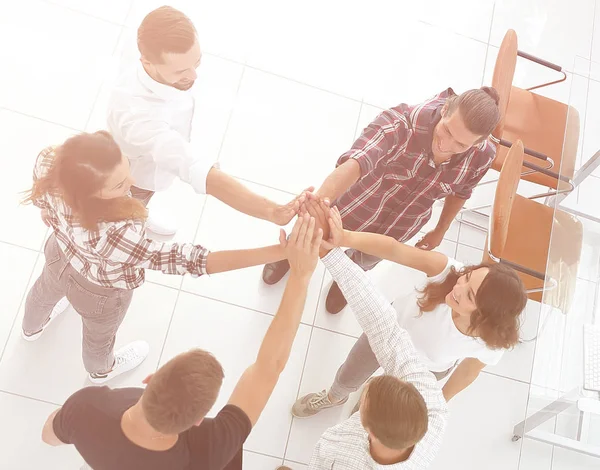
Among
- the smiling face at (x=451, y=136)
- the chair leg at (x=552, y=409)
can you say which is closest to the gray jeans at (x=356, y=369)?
the chair leg at (x=552, y=409)

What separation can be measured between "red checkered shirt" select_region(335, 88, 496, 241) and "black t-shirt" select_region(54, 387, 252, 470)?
1.06 m

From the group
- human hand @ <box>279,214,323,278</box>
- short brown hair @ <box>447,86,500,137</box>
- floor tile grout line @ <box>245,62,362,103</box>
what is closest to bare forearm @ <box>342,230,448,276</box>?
human hand @ <box>279,214,323,278</box>

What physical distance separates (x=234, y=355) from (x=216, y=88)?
4.99 ft

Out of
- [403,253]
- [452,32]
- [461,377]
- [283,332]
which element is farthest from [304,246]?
[452,32]

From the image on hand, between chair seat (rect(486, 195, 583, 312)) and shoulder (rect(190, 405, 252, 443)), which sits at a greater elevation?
chair seat (rect(486, 195, 583, 312))

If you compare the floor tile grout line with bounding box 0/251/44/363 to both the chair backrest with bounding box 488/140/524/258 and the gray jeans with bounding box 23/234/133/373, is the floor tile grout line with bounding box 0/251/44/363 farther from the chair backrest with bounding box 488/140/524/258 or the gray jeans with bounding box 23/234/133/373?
the chair backrest with bounding box 488/140/524/258

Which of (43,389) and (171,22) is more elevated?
(171,22)

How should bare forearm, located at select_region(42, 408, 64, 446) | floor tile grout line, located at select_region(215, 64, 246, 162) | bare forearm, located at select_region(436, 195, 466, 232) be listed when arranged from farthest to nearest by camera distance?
floor tile grout line, located at select_region(215, 64, 246, 162)
bare forearm, located at select_region(436, 195, 466, 232)
bare forearm, located at select_region(42, 408, 64, 446)

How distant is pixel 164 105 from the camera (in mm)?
2000

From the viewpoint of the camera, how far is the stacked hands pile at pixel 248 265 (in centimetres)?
155

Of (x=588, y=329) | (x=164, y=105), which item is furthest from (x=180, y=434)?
(x=588, y=329)

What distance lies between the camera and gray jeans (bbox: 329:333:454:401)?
7.79 ft

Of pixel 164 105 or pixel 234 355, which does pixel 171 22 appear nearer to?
pixel 164 105

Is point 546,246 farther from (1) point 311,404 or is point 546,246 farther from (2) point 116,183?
(2) point 116,183
